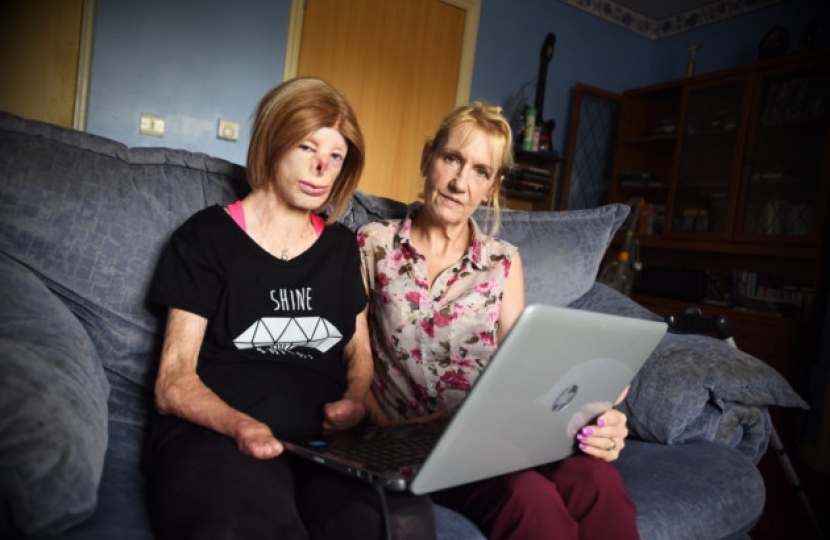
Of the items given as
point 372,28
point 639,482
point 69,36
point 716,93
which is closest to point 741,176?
point 716,93

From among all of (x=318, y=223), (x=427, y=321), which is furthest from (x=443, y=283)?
(x=318, y=223)

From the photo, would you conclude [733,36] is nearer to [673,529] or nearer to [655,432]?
[655,432]

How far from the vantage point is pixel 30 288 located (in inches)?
37.8

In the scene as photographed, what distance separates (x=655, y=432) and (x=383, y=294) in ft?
2.14

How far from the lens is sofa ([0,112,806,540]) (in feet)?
2.20

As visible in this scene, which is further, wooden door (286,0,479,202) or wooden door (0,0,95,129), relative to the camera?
wooden door (286,0,479,202)

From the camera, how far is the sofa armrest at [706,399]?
127 centimetres

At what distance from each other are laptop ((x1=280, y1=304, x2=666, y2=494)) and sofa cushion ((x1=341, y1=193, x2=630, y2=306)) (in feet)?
2.15

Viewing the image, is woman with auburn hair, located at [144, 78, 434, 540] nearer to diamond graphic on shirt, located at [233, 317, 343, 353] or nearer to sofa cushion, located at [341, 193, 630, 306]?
diamond graphic on shirt, located at [233, 317, 343, 353]

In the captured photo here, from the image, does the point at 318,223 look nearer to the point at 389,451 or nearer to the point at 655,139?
the point at 389,451

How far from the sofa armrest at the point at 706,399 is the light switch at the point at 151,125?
2.53 metres

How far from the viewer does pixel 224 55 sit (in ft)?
10.0

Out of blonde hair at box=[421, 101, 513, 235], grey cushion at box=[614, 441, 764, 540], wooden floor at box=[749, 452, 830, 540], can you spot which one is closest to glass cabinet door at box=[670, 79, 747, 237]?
wooden floor at box=[749, 452, 830, 540]

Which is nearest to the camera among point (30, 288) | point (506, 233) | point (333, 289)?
point (30, 288)
